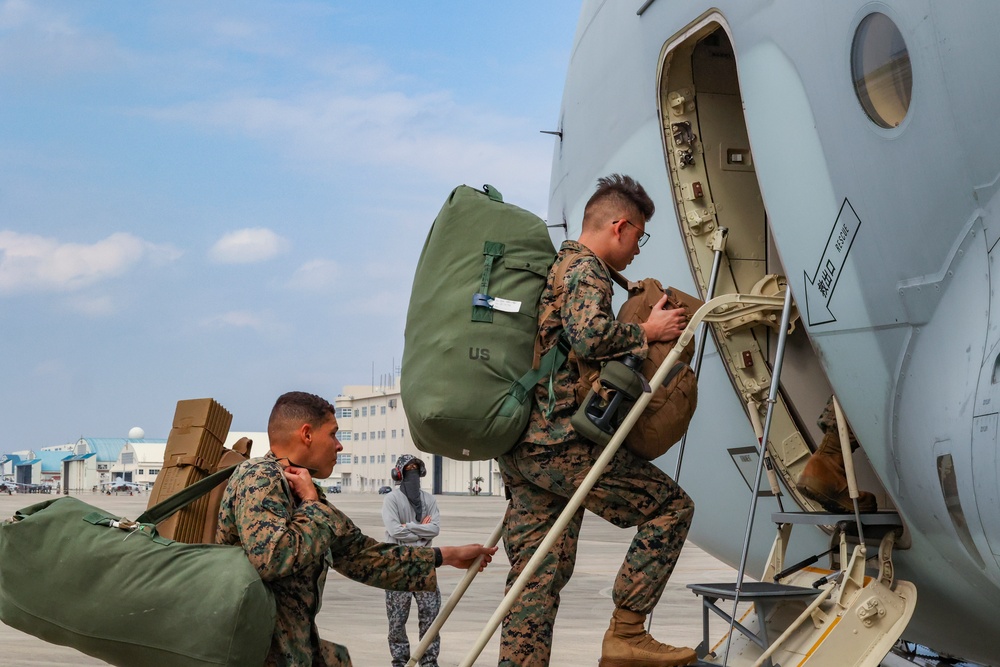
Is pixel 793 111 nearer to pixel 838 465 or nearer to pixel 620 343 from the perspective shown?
pixel 620 343

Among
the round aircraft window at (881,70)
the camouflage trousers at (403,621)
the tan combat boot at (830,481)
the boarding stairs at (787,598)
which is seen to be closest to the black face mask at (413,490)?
the camouflage trousers at (403,621)

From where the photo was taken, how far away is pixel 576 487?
4.32 metres

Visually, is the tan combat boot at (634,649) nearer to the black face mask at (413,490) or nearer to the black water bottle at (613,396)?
the black water bottle at (613,396)

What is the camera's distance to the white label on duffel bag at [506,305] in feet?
14.1

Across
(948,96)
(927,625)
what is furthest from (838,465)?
(948,96)

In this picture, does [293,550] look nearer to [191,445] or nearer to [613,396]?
[613,396]

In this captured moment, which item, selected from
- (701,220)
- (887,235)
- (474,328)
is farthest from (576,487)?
(701,220)

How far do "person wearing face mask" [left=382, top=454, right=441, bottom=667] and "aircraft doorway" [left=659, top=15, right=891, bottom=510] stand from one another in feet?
12.9

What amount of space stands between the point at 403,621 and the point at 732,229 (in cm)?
454

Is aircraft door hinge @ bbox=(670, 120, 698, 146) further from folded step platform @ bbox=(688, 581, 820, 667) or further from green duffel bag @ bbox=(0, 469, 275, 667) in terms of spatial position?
green duffel bag @ bbox=(0, 469, 275, 667)

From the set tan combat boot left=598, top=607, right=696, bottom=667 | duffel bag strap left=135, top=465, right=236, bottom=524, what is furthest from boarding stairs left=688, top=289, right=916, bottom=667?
duffel bag strap left=135, top=465, right=236, bottom=524

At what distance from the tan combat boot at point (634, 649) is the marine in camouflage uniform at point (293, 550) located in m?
0.74

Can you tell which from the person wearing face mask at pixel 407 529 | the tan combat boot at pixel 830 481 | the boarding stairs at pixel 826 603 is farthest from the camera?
the person wearing face mask at pixel 407 529

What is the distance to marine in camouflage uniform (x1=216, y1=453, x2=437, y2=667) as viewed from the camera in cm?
368
